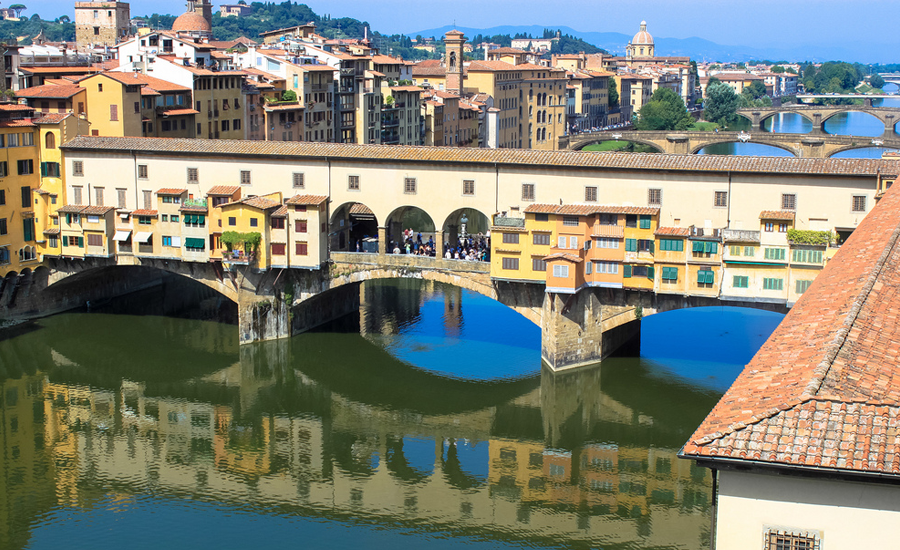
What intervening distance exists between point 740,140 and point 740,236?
56718 mm

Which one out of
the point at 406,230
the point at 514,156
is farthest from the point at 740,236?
the point at 406,230

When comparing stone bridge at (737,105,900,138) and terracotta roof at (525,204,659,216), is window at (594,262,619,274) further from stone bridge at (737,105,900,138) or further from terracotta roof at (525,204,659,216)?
stone bridge at (737,105,900,138)

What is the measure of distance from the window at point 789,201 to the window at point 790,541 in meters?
24.9

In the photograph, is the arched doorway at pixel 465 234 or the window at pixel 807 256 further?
the arched doorway at pixel 465 234

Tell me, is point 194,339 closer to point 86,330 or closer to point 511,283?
point 86,330

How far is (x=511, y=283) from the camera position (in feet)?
127

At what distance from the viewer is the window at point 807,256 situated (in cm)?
3512

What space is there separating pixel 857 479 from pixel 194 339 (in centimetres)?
3485

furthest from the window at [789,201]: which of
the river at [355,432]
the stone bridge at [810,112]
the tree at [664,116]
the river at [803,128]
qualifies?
the stone bridge at [810,112]

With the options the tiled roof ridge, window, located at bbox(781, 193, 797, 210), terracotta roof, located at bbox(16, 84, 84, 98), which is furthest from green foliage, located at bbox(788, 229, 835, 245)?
terracotta roof, located at bbox(16, 84, 84, 98)

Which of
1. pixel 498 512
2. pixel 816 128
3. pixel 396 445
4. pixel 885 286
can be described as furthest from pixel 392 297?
pixel 816 128

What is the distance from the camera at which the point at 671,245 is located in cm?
3647

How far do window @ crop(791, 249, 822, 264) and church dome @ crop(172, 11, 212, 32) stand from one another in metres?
69.4

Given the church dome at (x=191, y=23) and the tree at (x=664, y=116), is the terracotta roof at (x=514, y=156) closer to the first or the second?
the church dome at (x=191, y=23)
